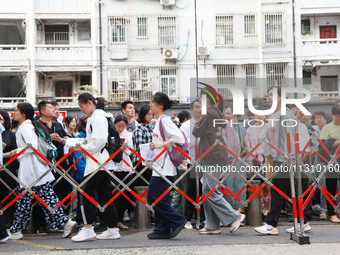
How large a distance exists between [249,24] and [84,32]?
860 centimetres

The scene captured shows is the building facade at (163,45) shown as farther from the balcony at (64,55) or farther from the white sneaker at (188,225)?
the white sneaker at (188,225)

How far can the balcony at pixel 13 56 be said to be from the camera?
22.2 m

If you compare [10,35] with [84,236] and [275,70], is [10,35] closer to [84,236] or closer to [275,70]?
[275,70]

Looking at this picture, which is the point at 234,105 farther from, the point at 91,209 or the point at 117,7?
the point at 117,7

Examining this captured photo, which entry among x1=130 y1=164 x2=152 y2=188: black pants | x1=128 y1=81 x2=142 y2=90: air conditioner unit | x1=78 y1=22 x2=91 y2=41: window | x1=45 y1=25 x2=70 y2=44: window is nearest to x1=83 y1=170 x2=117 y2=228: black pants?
x1=130 y1=164 x2=152 y2=188: black pants

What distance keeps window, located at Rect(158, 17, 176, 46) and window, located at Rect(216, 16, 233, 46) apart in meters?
2.27

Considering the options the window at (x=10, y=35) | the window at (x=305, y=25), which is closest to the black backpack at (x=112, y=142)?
the window at (x=10, y=35)

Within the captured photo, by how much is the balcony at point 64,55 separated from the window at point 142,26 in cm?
268

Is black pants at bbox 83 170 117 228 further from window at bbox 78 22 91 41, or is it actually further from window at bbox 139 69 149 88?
window at bbox 78 22 91 41

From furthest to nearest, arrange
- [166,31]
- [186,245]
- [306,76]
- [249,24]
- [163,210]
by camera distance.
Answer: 1. [306,76]
2. [249,24]
3. [166,31]
4. [163,210]
5. [186,245]

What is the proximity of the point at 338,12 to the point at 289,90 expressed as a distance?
750 inches

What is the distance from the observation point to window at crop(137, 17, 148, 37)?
23.0 metres

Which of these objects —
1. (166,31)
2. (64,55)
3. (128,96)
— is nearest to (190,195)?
(128,96)

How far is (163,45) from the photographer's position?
22859mm
